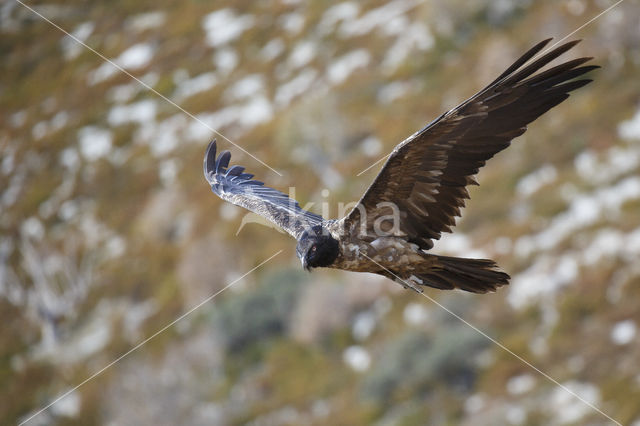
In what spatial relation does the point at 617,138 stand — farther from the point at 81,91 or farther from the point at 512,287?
the point at 81,91

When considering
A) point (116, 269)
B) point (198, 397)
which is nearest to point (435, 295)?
point (198, 397)

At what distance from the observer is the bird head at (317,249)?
777 centimetres

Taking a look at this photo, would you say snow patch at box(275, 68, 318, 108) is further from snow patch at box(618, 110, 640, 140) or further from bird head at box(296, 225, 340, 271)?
bird head at box(296, 225, 340, 271)

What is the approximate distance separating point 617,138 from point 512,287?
744 centimetres

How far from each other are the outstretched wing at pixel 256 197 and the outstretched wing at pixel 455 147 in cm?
112

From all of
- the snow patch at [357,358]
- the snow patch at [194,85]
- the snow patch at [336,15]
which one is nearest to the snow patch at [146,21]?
the snow patch at [194,85]

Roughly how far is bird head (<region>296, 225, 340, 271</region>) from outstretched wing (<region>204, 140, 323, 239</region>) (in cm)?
53

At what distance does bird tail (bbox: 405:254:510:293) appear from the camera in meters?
7.95

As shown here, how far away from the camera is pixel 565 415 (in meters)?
21.0

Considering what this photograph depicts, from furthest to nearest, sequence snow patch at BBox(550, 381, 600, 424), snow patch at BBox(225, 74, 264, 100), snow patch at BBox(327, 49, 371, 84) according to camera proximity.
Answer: snow patch at BBox(225, 74, 264, 100) → snow patch at BBox(327, 49, 371, 84) → snow patch at BBox(550, 381, 600, 424)

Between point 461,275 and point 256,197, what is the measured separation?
9.98 feet

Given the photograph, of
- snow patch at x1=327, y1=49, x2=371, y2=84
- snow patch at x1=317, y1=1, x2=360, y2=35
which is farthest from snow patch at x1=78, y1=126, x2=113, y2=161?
snow patch at x1=317, y1=1, x2=360, y2=35

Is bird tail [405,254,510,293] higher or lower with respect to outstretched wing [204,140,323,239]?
lower

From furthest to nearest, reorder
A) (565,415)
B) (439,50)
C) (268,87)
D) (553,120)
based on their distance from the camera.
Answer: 1. (268,87)
2. (439,50)
3. (553,120)
4. (565,415)
